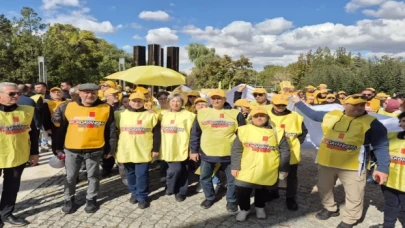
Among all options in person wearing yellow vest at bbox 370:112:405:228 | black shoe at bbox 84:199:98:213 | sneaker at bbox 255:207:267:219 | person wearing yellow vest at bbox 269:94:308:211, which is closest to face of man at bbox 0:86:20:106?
black shoe at bbox 84:199:98:213

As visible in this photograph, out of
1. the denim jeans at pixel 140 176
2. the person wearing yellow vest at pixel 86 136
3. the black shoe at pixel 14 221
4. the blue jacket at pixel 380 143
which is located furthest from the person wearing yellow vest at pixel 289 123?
the black shoe at pixel 14 221

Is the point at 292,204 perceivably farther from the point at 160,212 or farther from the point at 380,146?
the point at 160,212

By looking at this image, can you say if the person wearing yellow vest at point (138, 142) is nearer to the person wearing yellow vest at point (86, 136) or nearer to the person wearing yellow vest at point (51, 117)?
the person wearing yellow vest at point (86, 136)

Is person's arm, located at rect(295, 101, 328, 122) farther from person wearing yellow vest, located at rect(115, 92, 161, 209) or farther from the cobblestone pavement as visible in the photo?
person wearing yellow vest, located at rect(115, 92, 161, 209)

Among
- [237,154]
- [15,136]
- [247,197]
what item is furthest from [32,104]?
[247,197]

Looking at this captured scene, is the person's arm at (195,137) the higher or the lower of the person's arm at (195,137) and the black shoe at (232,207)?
the higher

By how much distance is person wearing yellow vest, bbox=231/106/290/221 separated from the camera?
4.06 m

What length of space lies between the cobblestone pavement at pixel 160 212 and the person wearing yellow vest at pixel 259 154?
0.68 meters

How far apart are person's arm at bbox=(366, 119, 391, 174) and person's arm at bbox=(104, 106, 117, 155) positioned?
3477 mm

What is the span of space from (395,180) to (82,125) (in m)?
4.04

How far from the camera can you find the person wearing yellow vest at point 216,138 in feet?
15.2

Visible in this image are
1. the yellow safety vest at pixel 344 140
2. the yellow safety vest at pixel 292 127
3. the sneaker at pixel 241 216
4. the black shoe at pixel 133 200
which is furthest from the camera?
the black shoe at pixel 133 200

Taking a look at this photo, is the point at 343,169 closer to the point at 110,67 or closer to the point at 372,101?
the point at 372,101

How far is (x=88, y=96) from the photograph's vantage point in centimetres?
436
